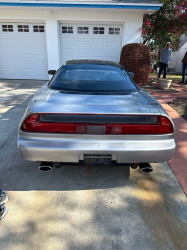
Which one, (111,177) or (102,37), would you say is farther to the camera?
(102,37)

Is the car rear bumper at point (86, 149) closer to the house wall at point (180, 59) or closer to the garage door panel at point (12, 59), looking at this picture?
the garage door panel at point (12, 59)

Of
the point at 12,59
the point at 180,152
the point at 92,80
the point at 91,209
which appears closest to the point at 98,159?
the point at 91,209

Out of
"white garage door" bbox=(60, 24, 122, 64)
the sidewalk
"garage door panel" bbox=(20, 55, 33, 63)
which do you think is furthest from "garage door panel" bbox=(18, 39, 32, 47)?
the sidewalk

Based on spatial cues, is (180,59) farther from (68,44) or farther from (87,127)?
(87,127)

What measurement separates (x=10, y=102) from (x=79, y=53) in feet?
15.5

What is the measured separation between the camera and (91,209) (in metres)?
2.17

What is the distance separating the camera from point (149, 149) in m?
2.13

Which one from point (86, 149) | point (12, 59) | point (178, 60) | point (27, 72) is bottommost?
point (86, 149)

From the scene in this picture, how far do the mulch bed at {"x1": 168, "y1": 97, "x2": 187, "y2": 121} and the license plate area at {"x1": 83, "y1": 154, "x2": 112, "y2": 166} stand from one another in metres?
3.68

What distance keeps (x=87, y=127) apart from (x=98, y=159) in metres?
0.39

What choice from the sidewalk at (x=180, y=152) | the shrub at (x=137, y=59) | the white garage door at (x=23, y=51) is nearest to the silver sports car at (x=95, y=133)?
the sidewalk at (x=180, y=152)

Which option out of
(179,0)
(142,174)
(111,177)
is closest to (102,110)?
(111,177)

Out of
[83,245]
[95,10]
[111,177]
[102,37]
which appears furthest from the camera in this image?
[102,37]

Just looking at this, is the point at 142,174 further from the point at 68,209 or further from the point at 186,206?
the point at 68,209
